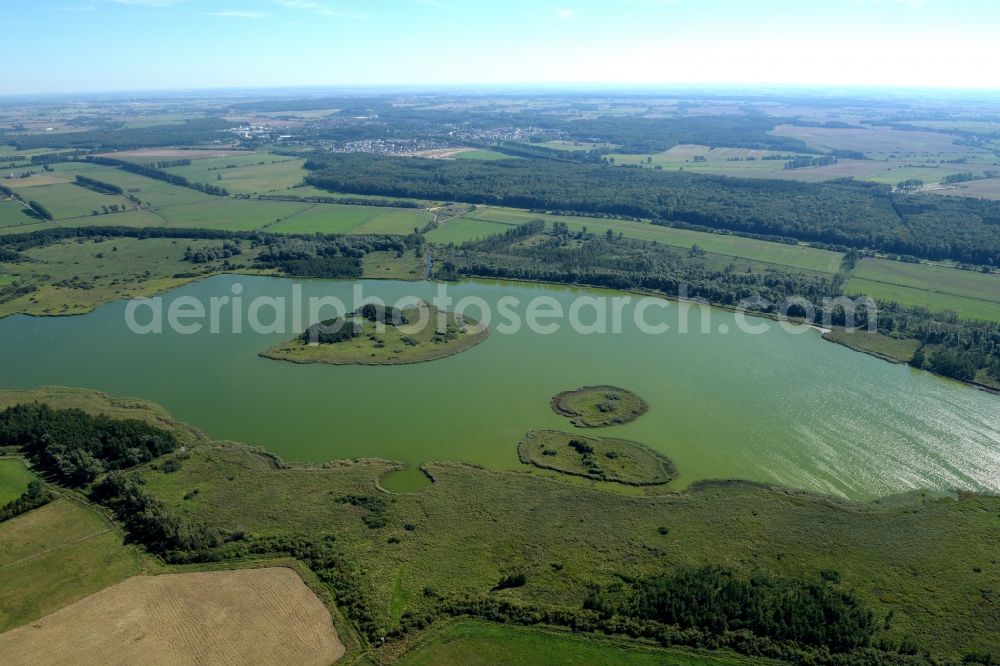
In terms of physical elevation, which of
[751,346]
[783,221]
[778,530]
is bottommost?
[778,530]

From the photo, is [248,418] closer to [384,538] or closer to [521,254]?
[384,538]

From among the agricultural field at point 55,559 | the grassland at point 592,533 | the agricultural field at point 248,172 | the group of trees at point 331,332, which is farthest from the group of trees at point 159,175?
the grassland at point 592,533

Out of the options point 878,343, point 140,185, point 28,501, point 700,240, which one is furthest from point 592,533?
point 140,185

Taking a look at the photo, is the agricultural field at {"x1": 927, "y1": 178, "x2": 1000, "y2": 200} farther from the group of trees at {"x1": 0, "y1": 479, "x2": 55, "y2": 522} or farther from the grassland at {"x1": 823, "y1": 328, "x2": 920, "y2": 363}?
the group of trees at {"x1": 0, "y1": 479, "x2": 55, "y2": 522}

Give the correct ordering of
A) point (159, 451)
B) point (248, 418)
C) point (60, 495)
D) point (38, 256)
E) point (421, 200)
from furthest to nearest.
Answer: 1. point (421, 200)
2. point (38, 256)
3. point (248, 418)
4. point (159, 451)
5. point (60, 495)

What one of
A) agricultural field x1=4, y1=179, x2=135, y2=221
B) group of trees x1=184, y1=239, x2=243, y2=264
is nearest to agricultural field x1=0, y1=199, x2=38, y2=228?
agricultural field x1=4, y1=179, x2=135, y2=221

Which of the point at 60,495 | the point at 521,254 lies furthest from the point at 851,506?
the point at 521,254

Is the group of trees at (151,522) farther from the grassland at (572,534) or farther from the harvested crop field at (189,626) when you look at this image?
the harvested crop field at (189,626)
